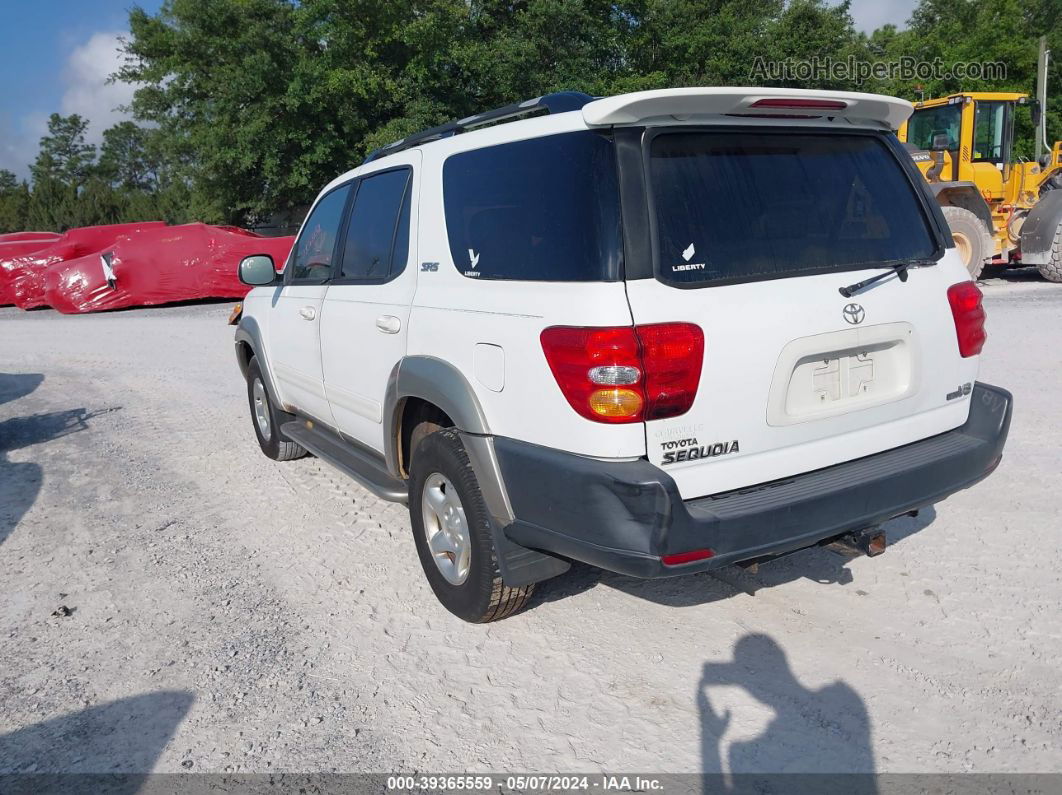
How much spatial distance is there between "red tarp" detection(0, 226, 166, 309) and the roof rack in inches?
703

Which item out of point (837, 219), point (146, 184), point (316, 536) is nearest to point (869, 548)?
point (837, 219)

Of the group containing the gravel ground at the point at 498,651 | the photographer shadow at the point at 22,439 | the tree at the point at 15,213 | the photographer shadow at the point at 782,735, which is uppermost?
the tree at the point at 15,213

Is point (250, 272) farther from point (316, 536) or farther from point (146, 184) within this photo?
point (146, 184)

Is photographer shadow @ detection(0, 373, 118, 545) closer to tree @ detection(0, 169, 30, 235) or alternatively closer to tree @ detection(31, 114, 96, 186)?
tree @ detection(0, 169, 30, 235)

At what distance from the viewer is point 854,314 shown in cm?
306

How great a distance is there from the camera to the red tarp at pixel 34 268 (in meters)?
20.1

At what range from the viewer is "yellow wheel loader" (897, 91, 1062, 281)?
44.4 ft

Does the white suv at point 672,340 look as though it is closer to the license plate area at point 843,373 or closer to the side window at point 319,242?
the license plate area at point 843,373

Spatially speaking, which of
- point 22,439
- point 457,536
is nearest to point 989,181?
point 457,536

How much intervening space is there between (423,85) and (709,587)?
2322 centimetres

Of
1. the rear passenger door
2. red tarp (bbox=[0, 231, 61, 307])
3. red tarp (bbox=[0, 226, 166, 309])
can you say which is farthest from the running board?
red tarp (bbox=[0, 231, 61, 307])

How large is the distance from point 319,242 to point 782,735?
12.2ft

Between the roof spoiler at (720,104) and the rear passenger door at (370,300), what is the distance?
127 cm

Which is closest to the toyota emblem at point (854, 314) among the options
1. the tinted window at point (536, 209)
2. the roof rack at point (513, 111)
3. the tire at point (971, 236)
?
the tinted window at point (536, 209)
